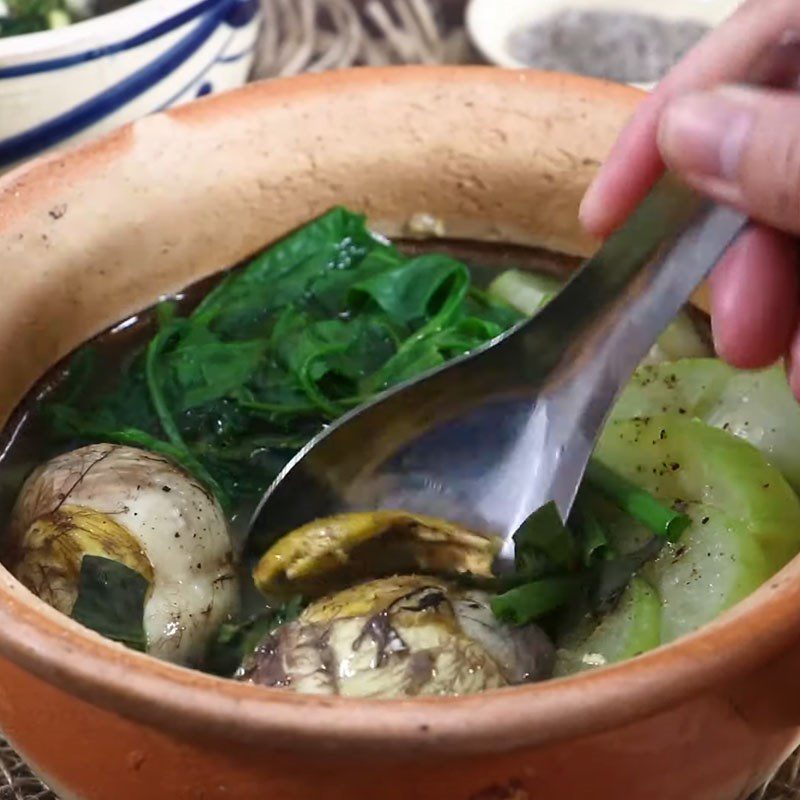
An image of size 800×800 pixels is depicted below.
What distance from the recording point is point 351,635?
0.71 meters

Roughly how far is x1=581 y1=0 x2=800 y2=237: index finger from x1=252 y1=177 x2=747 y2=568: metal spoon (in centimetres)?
11

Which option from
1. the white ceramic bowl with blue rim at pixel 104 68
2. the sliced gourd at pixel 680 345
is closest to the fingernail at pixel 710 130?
the sliced gourd at pixel 680 345

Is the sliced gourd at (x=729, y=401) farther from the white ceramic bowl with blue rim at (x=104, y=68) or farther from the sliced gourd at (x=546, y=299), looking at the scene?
the white ceramic bowl with blue rim at (x=104, y=68)

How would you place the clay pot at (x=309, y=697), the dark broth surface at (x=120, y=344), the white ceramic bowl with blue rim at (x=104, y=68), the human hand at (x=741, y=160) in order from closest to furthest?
the clay pot at (x=309, y=697), the human hand at (x=741, y=160), the dark broth surface at (x=120, y=344), the white ceramic bowl with blue rim at (x=104, y=68)

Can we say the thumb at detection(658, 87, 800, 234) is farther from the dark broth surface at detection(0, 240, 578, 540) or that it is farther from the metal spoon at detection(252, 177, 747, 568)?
the dark broth surface at detection(0, 240, 578, 540)

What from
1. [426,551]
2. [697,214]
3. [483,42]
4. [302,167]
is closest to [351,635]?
[426,551]

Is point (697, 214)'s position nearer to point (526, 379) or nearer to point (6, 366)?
point (526, 379)

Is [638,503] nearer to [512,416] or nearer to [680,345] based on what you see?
[512,416]

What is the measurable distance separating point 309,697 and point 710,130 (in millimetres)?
405

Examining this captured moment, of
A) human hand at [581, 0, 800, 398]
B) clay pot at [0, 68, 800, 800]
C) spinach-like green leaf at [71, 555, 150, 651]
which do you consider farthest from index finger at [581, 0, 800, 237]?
spinach-like green leaf at [71, 555, 150, 651]

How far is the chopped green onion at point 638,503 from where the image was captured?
2.64 ft

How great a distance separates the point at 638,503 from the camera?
32.7 inches

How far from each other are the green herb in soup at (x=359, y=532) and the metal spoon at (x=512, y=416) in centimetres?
3

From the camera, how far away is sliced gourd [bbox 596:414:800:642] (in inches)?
29.9
